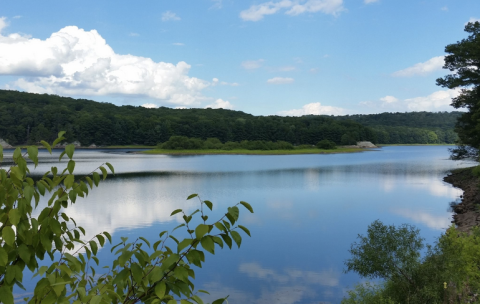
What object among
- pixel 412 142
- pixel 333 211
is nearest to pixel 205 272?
pixel 333 211

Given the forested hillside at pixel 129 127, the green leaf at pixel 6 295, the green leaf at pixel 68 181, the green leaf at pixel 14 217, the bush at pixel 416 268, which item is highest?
the forested hillside at pixel 129 127

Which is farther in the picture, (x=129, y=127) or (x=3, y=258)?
(x=129, y=127)

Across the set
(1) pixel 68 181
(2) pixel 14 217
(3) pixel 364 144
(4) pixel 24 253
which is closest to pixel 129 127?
(3) pixel 364 144

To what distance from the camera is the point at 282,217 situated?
19969mm

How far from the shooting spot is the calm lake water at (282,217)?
11305 mm

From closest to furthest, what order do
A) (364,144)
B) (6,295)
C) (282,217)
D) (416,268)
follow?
(6,295) < (416,268) < (282,217) < (364,144)

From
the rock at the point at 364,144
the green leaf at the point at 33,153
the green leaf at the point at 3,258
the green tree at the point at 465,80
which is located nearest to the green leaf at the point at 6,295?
the green leaf at the point at 3,258

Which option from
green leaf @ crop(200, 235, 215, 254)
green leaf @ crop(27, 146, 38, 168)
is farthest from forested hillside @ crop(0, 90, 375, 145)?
green leaf @ crop(200, 235, 215, 254)

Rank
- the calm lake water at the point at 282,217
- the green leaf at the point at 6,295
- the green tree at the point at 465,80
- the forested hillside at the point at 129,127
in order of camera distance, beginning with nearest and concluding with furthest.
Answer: the green leaf at the point at 6,295
the calm lake water at the point at 282,217
the green tree at the point at 465,80
the forested hillside at the point at 129,127

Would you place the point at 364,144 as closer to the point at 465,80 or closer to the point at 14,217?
the point at 465,80

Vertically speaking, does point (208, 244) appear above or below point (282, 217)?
above

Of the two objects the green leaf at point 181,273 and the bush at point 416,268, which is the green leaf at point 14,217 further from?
the bush at point 416,268

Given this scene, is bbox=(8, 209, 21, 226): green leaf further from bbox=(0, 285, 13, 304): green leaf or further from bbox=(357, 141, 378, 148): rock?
bbox=(357, 141, 378, 148): rock

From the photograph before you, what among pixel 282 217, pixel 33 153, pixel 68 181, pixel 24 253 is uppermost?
pixel 33 153
